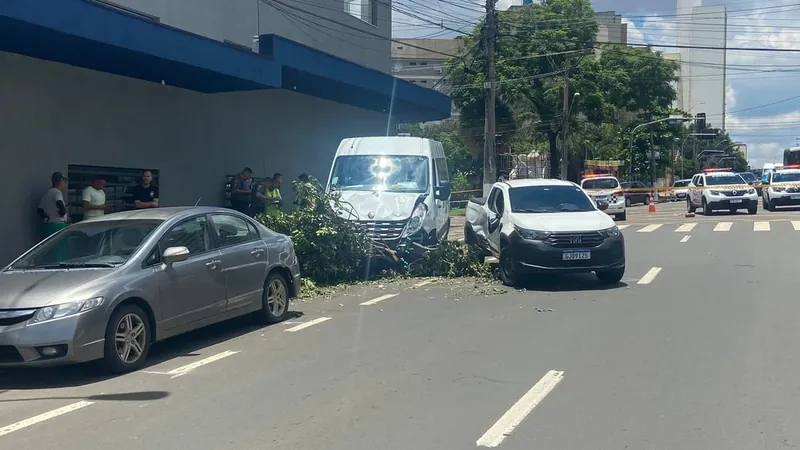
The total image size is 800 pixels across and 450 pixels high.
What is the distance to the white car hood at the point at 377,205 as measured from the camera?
14930mm

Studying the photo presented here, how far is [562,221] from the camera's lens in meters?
13.4

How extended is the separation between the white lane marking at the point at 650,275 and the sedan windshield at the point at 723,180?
18.3m

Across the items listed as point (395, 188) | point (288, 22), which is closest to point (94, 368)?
point (395, 188)

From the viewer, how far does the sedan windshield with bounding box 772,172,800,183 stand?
35.1m

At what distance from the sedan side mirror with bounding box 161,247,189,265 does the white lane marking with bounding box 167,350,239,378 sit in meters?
1.09

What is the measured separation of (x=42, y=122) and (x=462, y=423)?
11304 mm

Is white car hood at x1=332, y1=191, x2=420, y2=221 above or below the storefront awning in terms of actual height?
below

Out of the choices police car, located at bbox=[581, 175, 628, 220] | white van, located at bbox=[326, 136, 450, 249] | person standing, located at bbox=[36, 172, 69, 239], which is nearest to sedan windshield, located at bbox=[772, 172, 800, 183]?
police car, located at bbox=[581, 175, 628, 220]

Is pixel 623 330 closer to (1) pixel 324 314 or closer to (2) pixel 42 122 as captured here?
(1) pixel 324 314

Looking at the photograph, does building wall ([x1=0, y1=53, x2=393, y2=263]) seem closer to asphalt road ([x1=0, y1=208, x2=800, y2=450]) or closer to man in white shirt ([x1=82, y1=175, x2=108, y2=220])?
man in white shirt ([x1=82, y1=175, x2=108, y2=220])

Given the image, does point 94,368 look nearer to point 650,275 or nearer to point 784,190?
point 650,275

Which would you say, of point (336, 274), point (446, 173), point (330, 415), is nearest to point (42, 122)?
point (336, 274)

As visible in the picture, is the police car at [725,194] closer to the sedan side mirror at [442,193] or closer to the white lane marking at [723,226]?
the white lane marking at [723,226]

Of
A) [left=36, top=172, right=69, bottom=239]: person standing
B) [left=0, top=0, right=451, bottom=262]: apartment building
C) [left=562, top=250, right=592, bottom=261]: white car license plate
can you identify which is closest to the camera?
[left=562, top=250, right=592, bottom=261]: white car license plate
